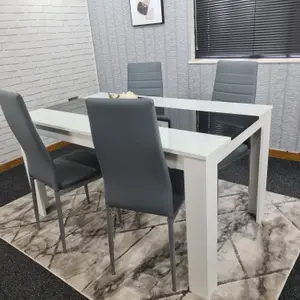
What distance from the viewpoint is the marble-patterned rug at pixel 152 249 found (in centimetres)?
156

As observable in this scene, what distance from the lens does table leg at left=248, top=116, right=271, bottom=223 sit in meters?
1.86

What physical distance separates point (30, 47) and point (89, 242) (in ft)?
7.75

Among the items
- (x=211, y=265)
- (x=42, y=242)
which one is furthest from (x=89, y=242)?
(x=211, y=265)

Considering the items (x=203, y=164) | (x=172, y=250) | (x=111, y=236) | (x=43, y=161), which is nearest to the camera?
(x=203, y=164)

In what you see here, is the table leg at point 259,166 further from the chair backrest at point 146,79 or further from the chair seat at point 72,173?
the chair backrest at point 146,79

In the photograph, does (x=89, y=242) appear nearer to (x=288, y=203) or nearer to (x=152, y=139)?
(x=152, y=139)

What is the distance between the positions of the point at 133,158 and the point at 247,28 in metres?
2.21

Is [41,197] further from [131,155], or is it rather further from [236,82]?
[236,82]

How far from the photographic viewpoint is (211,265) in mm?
1454

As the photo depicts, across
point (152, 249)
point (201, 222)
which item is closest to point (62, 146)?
point (152, 249)

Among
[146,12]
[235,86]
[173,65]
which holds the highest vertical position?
[146,12]

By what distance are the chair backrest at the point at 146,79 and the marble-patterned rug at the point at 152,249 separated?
1.13m

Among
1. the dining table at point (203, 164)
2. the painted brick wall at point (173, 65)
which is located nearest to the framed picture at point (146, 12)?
the painted brick wall at point (173, 65)

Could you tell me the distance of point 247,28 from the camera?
2.85 meters
